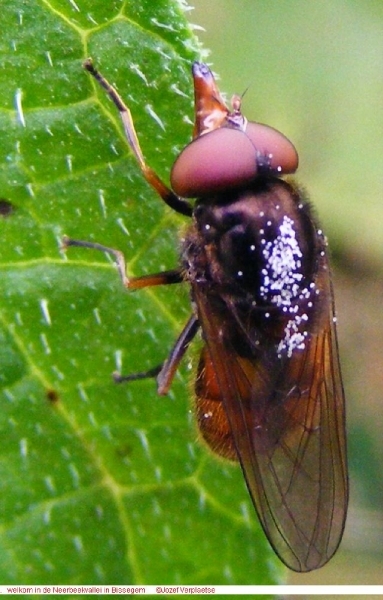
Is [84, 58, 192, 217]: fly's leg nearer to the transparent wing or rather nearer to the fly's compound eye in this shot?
the fly's compound eye

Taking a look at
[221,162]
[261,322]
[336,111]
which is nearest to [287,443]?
[261,322]

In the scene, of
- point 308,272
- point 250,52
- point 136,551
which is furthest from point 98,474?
point 250,52

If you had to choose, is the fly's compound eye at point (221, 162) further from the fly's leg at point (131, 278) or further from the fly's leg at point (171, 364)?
the fly's leg at point (171, 364)

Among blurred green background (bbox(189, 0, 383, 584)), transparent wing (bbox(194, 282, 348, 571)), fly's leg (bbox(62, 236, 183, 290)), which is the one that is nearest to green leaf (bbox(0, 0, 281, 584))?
fly's leg (bbox(62, 236, 183, 290))

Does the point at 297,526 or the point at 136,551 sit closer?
the point at 297,526

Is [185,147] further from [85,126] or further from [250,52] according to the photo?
[250,52]

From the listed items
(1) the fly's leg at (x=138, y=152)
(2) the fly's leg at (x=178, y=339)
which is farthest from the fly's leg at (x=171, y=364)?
(1) the fly's leg at (x=138, y=152)

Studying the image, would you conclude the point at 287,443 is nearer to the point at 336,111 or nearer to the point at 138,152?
the point at 138,152
